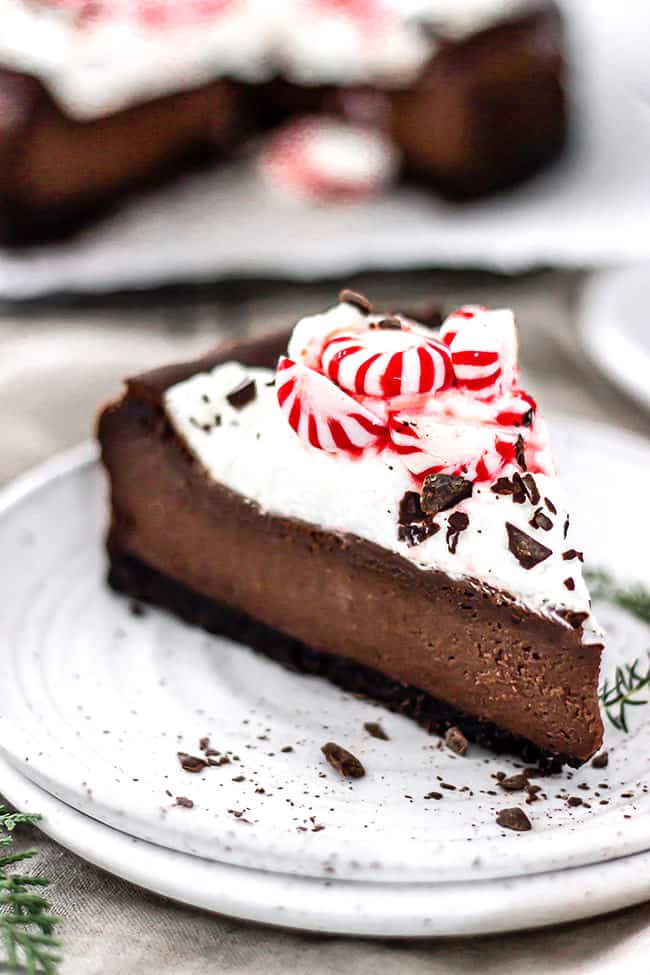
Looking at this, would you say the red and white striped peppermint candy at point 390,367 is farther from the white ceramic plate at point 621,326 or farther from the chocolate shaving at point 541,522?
the white ceramic plate at point 621,326

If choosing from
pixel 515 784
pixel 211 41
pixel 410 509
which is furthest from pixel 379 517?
pixel 211 41

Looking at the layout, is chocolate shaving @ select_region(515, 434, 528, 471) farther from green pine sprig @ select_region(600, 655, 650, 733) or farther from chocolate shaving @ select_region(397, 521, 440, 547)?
green pine sprig @ select_region(600, 655, 650, 733)

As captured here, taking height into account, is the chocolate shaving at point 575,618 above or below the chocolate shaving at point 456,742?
above

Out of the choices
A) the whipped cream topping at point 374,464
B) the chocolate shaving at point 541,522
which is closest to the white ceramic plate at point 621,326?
the whipped cream topping at point 374,464

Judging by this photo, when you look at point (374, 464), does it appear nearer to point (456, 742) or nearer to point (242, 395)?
point (242, 395)

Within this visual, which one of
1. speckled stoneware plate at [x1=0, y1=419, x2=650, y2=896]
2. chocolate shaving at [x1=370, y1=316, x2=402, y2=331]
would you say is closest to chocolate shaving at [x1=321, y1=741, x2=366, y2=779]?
speckled stoneware plate at [x1=0, y1=419, x2=650, y2=896]

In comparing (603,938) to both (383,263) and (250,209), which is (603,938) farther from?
(250,209)
